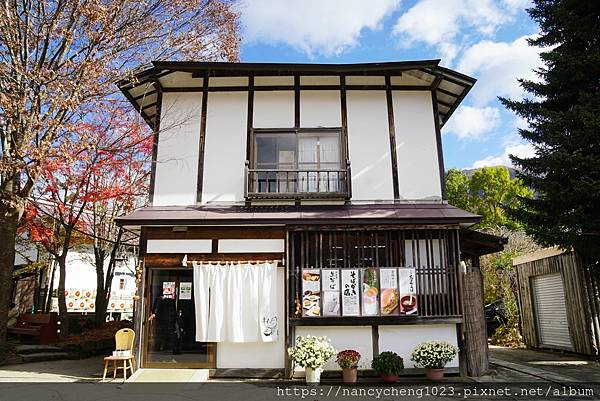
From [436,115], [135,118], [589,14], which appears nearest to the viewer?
[589,14]

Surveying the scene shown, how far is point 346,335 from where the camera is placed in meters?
8.94

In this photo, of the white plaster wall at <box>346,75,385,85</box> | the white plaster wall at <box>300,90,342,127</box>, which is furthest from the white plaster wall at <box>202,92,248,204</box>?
the white plaster wall at <box>346,75,385,85</box>

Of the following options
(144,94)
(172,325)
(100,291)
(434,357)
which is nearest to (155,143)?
(144,94)

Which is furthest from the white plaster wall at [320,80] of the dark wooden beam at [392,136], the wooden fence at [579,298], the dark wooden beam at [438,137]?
the wooden fence at [579,298]

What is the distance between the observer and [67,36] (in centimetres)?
1035

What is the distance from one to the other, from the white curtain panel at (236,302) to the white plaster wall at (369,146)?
2960mm

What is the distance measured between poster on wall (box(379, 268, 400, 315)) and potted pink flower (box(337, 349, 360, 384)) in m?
1.11

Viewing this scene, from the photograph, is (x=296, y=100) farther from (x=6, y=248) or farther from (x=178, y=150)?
(x=6, y=248)

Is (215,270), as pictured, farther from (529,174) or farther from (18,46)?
(529,174)

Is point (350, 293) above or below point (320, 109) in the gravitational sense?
below

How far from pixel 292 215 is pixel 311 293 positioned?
1.74 m

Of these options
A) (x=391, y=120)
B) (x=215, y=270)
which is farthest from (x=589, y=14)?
(x=215, y=270)

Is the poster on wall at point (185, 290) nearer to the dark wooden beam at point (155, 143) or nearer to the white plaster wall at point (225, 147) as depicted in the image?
the white plaster wall at point (225, 147)

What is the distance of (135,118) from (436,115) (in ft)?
32.1
